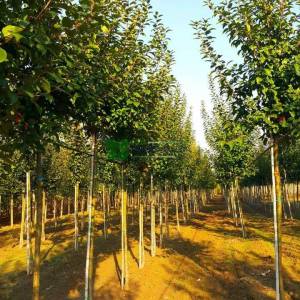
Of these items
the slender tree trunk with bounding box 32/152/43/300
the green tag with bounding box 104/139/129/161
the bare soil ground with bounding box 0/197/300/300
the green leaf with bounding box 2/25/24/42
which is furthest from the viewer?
the bare soil ground with bounding box 0/197/300/300

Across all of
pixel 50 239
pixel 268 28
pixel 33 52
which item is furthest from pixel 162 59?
pixel 50 239

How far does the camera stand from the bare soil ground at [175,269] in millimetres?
11703

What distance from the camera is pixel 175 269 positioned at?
14352 millimetres

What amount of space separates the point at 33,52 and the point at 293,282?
10670mm

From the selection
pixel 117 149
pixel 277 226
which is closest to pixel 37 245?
pixel 117 149

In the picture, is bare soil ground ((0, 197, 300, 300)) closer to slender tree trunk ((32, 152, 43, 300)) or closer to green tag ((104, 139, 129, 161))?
green tag ((104, 139, 129, 161))

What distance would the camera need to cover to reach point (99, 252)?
57.7 ft

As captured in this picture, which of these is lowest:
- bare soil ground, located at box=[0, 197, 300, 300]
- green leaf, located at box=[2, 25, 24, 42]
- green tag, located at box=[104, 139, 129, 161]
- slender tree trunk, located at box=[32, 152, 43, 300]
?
bare soil ground, located at box=[0, 197, 300, 300]

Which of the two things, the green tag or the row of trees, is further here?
the green tag

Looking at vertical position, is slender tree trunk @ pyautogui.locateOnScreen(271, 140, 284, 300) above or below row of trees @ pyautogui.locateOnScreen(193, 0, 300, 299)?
below

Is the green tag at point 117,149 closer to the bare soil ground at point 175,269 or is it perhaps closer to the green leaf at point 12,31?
the bare soil ground at point 175,269

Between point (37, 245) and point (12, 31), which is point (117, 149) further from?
point (12, 31)

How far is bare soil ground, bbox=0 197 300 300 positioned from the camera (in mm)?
11703

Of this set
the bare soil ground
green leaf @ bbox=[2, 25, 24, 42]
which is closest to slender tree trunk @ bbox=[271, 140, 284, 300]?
the bare soil ground
